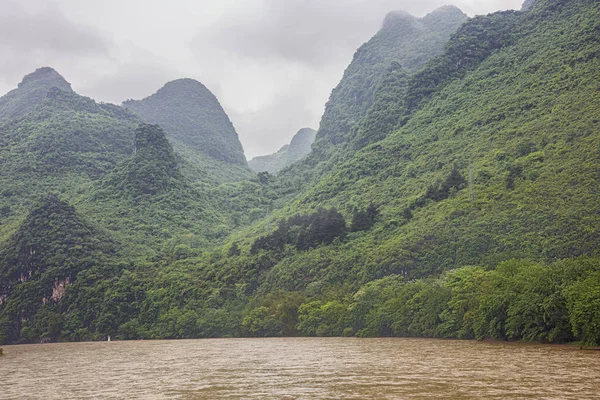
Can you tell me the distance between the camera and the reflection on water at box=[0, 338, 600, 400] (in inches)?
1147

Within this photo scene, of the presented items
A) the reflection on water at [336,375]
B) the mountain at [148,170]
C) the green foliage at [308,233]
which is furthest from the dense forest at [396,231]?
the reflection on water at [336,375]

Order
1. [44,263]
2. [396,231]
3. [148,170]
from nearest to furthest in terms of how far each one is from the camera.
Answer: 1. [396,231]
2. [44,263]
3. [148,170]

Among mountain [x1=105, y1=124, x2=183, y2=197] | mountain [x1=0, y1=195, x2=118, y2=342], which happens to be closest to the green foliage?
mountain [x1=0, y1=195, x2=118, y2=342]

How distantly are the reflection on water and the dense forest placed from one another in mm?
10475

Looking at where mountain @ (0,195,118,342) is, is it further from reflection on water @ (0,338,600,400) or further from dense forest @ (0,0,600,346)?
reflection on water @ (0,338,600,400)

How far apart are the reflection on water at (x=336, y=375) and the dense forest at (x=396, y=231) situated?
10.5 meters

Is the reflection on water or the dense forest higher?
the dense forest

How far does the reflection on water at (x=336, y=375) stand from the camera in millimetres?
29141

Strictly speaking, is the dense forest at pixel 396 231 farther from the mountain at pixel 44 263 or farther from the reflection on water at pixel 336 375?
the reflection on water at pixel 336 375

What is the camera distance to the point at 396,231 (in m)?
100

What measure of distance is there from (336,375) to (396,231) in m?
65.1

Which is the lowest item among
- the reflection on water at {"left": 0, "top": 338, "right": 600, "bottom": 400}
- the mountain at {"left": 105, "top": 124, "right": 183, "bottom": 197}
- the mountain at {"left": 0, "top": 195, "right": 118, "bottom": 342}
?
the reflection on water at {"left": 0, "top": 338, "right": 600, "bottom": 400}

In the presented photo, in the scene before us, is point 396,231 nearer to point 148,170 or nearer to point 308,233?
point 308,233

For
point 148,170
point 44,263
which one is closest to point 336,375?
point 44,263
